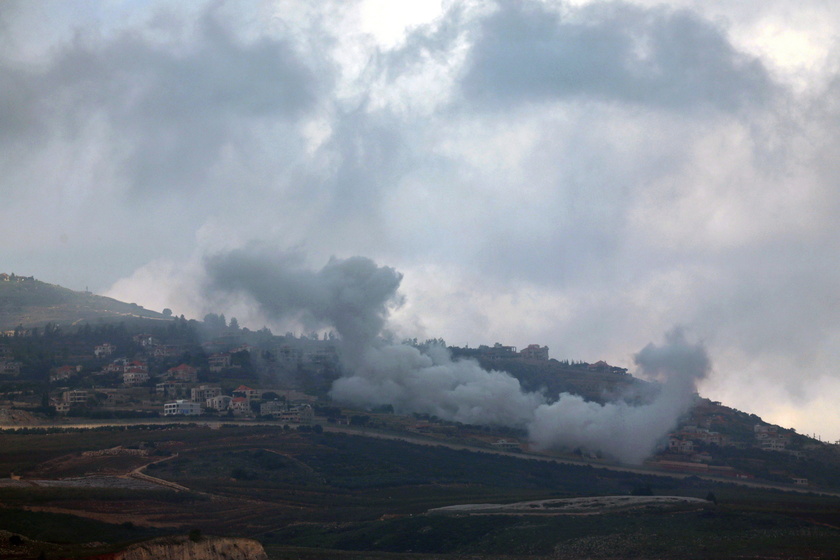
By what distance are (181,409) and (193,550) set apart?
92337 millimetres

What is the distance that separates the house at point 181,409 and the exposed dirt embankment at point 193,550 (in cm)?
8637

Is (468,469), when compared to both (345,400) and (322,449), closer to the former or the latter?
(322,449)

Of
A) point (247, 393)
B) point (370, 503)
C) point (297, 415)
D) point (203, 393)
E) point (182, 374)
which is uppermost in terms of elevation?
point (182, 374)

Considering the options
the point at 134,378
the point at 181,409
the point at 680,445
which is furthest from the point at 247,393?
the point at 680,445

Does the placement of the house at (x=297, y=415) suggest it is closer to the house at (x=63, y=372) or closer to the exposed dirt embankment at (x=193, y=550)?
the house at (x=63, y=372)

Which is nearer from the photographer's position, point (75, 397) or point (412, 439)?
point (412, 439)

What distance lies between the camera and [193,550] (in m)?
66.9

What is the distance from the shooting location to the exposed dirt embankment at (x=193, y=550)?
6216 centimetres

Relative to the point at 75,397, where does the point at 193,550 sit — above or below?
below

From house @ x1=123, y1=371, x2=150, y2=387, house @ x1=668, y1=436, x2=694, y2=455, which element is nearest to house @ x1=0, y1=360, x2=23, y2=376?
house @ x1=123, y1=371, x2=150, y2=387

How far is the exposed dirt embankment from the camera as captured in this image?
6216 centimetres

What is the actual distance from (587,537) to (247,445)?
199ft

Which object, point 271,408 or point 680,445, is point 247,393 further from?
point 680,445

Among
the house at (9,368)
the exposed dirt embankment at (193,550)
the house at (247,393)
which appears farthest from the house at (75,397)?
the exposed dirt embankment at (193,550)
